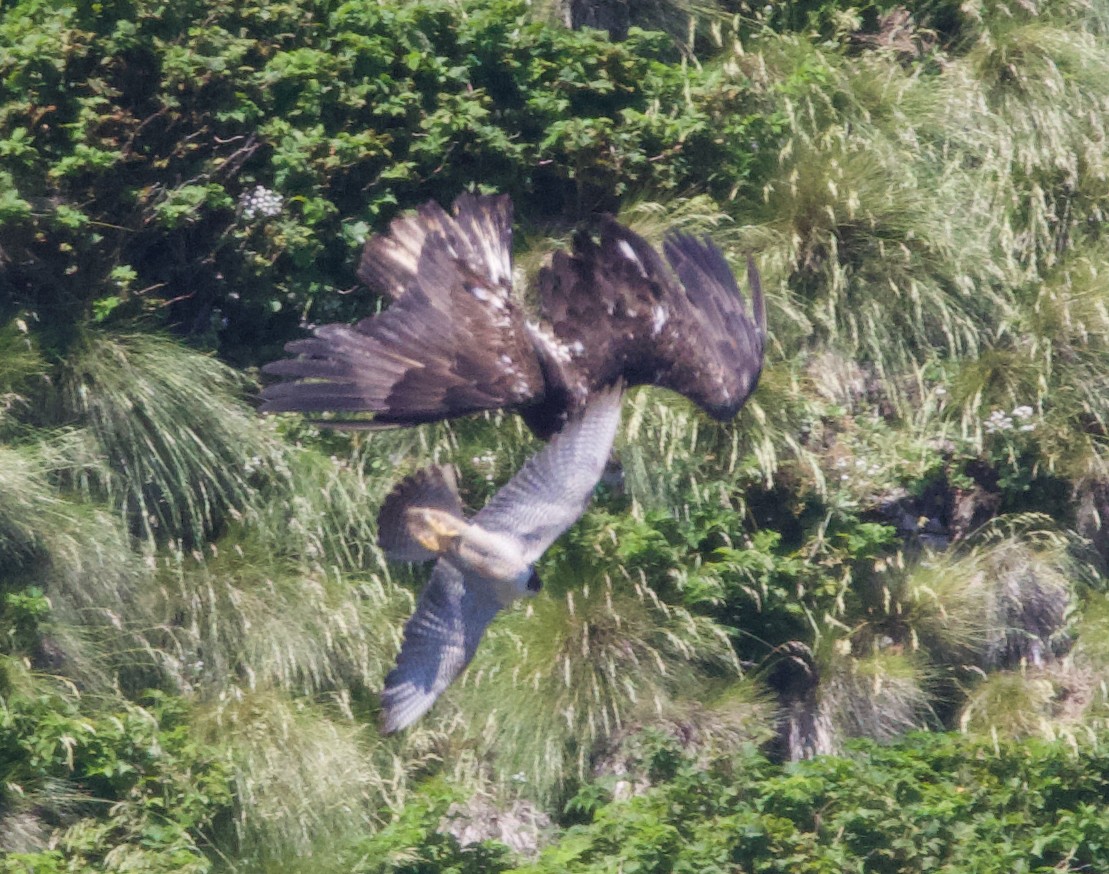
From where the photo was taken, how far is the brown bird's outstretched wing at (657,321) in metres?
7.37

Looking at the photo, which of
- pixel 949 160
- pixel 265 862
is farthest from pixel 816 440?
pixel 265 862

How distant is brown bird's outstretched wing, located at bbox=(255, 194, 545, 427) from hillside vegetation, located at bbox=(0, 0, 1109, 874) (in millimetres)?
1274

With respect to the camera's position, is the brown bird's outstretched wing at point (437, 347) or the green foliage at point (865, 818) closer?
the brown bird's outstretched wing at point (437, 347)

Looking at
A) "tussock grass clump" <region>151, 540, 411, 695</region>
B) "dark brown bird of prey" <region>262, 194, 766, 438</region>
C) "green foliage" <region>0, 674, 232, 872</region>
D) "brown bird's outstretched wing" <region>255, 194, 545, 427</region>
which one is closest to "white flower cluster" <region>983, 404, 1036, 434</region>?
"dark brown bird of prey" <region>262, 194, 766, 438</region>

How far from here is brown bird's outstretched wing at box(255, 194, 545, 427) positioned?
6707mm

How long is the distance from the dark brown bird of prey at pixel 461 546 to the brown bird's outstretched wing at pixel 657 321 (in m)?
0.65

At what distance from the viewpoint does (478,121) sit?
29.4 feet

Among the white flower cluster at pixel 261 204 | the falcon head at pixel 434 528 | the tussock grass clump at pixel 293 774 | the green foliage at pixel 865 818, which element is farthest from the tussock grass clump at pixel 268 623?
the falcon head at pixel 434 528

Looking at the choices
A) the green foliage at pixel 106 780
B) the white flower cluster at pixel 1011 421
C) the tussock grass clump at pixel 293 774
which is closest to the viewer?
the green foliage at pixel 106 780

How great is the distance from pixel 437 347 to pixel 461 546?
0.70 meters

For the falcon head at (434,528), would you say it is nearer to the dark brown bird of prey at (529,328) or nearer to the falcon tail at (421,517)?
the falcon tail at (421,517)

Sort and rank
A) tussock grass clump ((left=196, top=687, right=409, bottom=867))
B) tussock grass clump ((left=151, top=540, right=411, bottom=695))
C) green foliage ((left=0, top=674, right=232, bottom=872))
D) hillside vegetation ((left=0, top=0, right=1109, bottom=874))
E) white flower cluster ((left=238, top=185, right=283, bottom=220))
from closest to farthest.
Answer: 1. green foliage ((left=0, top=674, right=232, bottom=872))
2. hillside vegetation ((left=0, top=0, right=1109, bottom=874))
3. tussock grass clump ((left=196, top=687, right=409, bottom=867))
4. tussock grass clump ((left=151, top=540, right=411, bottom=695))
5. white flower cluster ((left=238, top=185, right=283, bottom=220))

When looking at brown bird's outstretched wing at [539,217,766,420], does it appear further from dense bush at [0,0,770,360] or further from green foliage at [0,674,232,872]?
green foliage at [0,674,232,872]

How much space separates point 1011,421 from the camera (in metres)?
9.22
